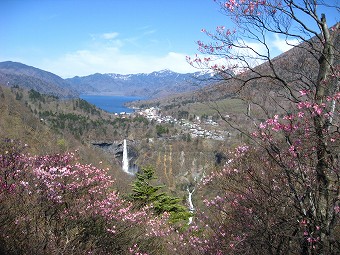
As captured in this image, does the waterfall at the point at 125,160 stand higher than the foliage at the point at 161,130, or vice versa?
the foliage at the point at 161,130

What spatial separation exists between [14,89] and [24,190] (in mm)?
155061

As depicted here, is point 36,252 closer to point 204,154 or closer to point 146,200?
point 146,200

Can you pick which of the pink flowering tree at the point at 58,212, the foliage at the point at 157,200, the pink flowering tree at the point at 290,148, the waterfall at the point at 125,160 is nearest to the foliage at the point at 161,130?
the waterfall at the point at 125,160

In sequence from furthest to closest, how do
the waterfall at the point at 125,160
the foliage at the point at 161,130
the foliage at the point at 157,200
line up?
the foliage at the point at 161,130 → the waterfall at the point at 125,160 → the foliage at the point at 157,200

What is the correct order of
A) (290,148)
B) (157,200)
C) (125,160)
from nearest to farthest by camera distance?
1. (290,148)
2. (157,200)
3. (125,160)

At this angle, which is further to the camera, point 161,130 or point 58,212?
point 161,130

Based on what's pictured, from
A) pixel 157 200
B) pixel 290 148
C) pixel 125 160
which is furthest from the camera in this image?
pixel 125 160

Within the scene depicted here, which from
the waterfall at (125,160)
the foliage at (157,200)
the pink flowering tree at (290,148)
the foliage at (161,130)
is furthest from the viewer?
the foliage at (161,130)

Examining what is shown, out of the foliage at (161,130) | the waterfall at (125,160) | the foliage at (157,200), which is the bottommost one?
the waterfall at (125,160)

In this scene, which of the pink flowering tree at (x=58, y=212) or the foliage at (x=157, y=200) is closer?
the pink flowering tree at (x=58, y=212)

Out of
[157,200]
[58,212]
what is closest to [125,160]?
[157,200]

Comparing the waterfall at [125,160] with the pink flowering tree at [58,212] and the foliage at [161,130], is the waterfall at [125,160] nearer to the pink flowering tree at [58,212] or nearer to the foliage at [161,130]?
the foliage at [161,130]

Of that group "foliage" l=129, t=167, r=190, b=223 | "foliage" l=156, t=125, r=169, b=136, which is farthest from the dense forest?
"foliage" l=156, t=125, r=169, b=136

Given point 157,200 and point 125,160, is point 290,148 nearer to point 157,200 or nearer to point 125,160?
point 157,200
